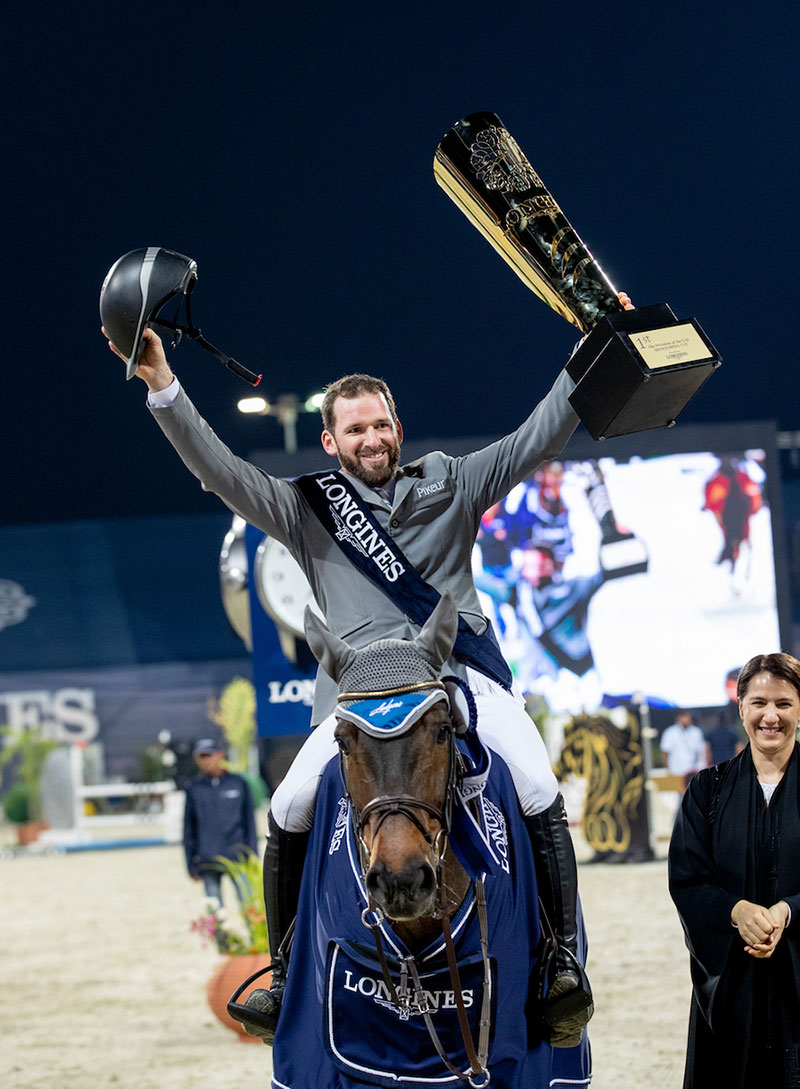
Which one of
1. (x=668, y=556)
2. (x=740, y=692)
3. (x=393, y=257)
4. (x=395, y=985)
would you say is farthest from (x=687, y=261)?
(x=395, y=985)

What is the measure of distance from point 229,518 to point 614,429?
92.1 ft

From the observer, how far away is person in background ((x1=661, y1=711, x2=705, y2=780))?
1750 centimetres

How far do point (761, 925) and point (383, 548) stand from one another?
1.74 meters

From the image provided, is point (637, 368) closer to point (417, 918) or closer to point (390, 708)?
point (390, 708)

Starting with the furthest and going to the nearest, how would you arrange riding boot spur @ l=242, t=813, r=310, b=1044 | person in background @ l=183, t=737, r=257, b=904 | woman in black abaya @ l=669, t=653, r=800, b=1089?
person in background @ l=183, t=737, r=257, b=904 → woman in black abaya @ l=669, t=653, r=800, b=1089 → riding boot spur @ l=242, t=813, r=310, b=1044

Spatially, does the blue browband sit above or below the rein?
above

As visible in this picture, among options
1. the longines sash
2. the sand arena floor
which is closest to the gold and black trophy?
the longines sash

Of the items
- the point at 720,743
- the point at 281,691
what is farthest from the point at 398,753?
the point at 720,743

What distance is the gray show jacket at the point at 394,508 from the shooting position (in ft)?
11.1

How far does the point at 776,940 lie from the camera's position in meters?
3.78

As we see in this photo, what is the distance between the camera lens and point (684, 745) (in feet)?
57.6

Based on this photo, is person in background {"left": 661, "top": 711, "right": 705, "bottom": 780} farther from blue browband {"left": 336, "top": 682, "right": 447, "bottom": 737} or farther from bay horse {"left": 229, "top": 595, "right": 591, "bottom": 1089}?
blue browband {"left": 336, "top": 682, "right": 447, "bottom": 737}

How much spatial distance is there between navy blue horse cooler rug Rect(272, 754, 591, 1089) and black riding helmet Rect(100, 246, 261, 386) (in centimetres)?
132

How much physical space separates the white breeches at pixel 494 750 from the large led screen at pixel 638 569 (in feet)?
44.7
